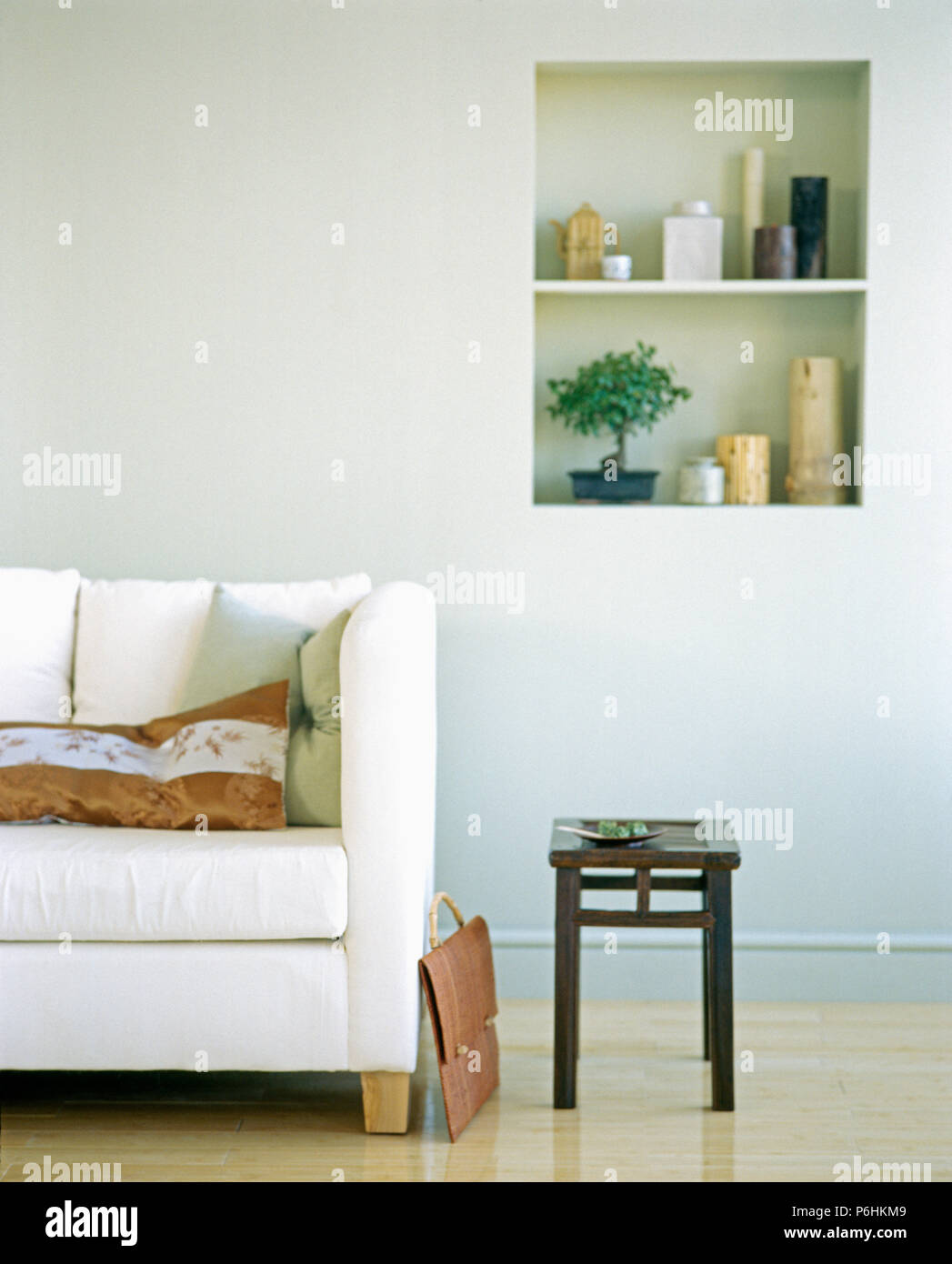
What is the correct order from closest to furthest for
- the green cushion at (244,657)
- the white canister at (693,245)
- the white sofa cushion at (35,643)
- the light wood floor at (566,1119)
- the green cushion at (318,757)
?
the light wood floor at (566,1119) < the green cushion at (318,757) < the green cushion at (244,657) < the white sofa cushion at (35,643) < the white canister at (693,245)

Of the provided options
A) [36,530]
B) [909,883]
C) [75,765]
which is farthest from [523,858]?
[36,530]

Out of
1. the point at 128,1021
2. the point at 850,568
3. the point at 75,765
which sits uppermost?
the point at 850,568

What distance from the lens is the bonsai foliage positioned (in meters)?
3.52

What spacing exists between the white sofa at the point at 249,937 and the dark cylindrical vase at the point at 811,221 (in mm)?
1585

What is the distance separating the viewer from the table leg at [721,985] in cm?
271

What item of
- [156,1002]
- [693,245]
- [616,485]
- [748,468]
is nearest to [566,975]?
[156,1002]

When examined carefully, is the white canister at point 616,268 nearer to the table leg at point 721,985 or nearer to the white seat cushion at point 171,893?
the table leg at point 721,985

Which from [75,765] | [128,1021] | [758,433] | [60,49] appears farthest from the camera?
[758,433]

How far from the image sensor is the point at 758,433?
3.73 m

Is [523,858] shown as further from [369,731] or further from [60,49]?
[60,49]

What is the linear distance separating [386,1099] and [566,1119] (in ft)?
1.15

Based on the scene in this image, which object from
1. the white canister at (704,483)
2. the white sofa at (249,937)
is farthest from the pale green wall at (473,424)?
the white sofa at (249,937)

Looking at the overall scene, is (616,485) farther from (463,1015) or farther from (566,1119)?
(566,1119)
